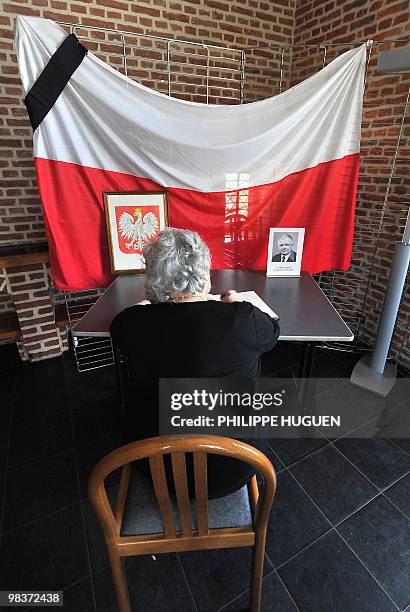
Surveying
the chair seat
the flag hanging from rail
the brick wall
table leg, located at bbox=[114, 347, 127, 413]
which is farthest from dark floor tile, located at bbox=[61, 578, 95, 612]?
the brick wall

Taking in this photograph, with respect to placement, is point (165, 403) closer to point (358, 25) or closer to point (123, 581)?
point (123, 581)

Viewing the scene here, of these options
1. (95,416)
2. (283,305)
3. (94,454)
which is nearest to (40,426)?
(95,416)

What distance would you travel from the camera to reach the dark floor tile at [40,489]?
1426mm

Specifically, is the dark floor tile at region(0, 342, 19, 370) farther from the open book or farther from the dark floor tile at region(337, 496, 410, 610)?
the dark floor tile at region(337, 496, 410, 610)

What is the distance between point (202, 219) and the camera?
2092 mm

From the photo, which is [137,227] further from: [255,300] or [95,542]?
[95,542]

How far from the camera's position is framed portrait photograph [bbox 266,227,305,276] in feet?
6.22

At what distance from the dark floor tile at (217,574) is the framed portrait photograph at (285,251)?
54.7 inches

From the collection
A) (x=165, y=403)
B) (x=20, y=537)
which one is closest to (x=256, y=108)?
(x=165, y=403)

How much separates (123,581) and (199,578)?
0.43m

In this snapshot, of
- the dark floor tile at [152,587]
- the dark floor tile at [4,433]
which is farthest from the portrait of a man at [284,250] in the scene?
the dark floor tile at [4,433]

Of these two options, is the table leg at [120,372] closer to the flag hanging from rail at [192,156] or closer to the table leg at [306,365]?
the flag hanging from rail at [192,156]

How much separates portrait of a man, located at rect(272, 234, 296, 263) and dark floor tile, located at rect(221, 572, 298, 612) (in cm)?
151

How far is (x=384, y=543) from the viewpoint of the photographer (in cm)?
131
